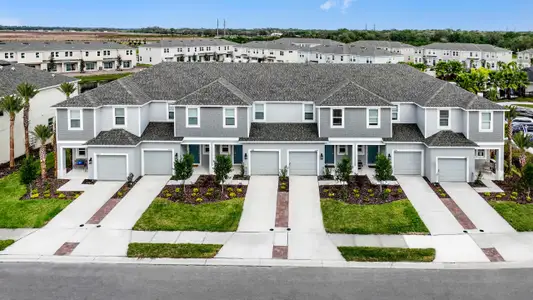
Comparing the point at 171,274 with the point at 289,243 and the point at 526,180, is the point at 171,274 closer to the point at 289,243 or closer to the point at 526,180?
the point at 289,243

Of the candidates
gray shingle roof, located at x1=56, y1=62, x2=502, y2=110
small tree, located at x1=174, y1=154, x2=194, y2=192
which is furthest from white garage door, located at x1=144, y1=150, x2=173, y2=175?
small tree, located at x1=174, y1=154, x2=194, y2=192

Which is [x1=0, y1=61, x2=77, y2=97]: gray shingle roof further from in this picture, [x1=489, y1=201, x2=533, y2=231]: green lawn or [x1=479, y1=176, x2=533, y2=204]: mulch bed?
[x1=489, y1=201, x2=533, y2=231]: green lawn

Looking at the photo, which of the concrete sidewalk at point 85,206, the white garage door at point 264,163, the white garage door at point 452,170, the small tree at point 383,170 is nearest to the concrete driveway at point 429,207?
the white garage door at point 452,170

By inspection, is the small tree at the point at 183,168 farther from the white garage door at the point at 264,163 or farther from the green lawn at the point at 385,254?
the green lawn at the point at 385,254

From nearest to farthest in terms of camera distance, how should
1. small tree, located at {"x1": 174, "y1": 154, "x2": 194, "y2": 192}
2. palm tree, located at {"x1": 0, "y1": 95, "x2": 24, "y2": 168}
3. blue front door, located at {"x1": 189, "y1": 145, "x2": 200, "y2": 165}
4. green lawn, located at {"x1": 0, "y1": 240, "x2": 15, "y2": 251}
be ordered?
green lawn, located at {"x1": 0, "y1": 240, "x2": 15, "y2": 251} → small tree, located at {"x1": 174, "y1": 154, "x2": 194, "y2": 192} → palm tree, located at {"x1": 0, "y1": 95, "x2": 24, "y2": 168} → blue front door, located at {"x1": 189, "y1": 145, "x2": 200, "y2": 165}

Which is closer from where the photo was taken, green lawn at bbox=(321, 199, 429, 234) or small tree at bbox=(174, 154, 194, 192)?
green lawn at bbox=(321, 199, 429, 234)

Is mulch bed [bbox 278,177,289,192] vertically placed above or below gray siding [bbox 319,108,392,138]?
below

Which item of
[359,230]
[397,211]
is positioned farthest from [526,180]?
[359,230]
